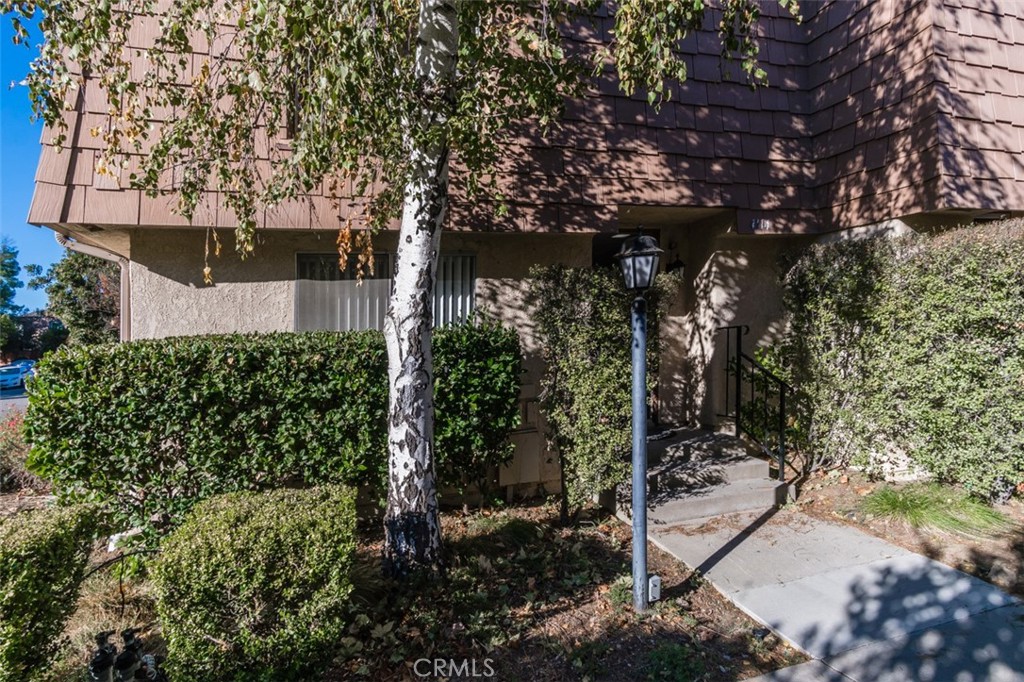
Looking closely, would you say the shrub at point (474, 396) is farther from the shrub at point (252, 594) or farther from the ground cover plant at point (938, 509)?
the ground cover plant at point (938, 509)

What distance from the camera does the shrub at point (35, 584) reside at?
2527mm

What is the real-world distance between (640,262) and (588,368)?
4.43 ft

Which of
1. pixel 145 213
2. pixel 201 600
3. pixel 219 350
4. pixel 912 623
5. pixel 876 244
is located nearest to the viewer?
pixel 201 600

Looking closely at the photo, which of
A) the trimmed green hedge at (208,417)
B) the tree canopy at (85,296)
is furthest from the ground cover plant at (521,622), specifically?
the tree canopy at (85,296)

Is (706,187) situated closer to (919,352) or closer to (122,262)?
(919,352)

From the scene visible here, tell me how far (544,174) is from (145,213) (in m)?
3.63

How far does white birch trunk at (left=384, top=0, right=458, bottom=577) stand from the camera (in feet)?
12.2

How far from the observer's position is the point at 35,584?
2.64 meters

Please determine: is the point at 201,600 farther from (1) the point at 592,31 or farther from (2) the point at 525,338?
(1) the point at 592,31

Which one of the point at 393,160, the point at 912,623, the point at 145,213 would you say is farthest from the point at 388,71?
the point at 912,623

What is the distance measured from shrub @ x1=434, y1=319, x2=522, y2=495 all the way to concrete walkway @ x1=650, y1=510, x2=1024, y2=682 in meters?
1.63

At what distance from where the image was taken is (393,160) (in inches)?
151

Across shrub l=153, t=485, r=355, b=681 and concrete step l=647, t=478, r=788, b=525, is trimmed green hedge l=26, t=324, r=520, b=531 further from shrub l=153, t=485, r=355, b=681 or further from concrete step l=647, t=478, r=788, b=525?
concrete step l=647, t=478, r=788, b=525

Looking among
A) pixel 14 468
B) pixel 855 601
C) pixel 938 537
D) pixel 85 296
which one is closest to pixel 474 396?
pixel 855 601
